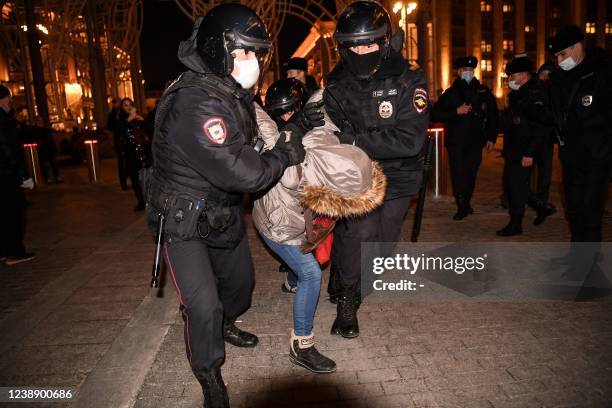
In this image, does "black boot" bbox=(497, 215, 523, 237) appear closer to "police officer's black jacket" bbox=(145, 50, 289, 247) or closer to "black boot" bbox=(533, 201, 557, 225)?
"black boot" bbox=(533, 201, 557, 225)

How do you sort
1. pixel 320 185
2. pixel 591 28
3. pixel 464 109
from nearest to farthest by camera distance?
pixel 320 185
pixel 464 109
pixel 591 28

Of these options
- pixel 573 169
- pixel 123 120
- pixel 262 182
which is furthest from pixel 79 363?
pixel 123 120

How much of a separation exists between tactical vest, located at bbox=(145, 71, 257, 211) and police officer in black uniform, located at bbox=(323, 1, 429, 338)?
102 centimetres

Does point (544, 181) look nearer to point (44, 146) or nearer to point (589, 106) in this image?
point (589, 106)

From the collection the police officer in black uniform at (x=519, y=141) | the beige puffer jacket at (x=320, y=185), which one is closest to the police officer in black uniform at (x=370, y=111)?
the beige puffer jacket at (x=320, y=185)

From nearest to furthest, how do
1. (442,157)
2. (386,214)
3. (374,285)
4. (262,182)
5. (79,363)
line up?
(262,182) < (79,363) < (386,214) < (374,285) < (442,157)

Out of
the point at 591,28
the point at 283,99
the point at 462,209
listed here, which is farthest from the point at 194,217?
the point at 591,28

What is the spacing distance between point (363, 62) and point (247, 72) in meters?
1.25

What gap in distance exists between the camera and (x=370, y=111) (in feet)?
12.0

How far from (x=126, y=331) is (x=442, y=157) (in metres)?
6.27

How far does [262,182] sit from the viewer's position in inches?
99.9

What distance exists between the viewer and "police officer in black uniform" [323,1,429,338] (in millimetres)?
3547

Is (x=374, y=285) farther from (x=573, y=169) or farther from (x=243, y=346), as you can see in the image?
(x=573, y=169)

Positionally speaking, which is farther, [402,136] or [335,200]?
[402,136]
